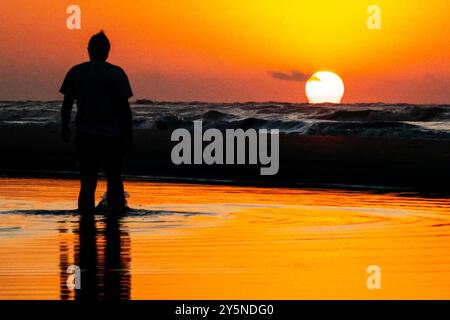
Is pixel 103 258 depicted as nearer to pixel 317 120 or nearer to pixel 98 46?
pixel 98 46

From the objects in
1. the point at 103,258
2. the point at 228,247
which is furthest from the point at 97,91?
the point at 103,258

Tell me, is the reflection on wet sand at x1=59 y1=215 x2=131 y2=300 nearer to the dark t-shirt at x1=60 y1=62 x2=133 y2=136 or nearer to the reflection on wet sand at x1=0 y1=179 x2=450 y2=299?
the reflection on wet sand at x1=0 y1=179 x2=450 y2=299

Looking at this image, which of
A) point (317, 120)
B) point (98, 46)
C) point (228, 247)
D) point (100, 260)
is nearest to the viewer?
point (100, 260)

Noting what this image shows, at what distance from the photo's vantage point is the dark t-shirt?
12.5m

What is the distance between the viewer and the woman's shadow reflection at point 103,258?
306 inches

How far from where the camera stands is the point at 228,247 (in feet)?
33.2

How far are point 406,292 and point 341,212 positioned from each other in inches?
224

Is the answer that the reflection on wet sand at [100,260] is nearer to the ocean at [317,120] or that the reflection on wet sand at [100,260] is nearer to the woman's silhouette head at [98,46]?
the woman's silhouette head at [98,46]

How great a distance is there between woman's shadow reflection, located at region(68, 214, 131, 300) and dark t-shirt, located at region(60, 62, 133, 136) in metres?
0.98

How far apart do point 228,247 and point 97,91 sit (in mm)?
3163

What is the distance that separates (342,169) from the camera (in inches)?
870
